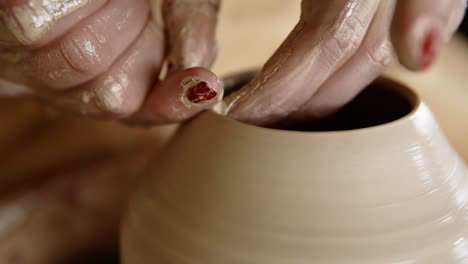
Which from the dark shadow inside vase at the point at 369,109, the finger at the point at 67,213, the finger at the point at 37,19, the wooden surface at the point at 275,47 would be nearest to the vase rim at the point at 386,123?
the dark shadow inside vase at the point at 369,109

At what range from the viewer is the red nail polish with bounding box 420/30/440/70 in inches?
34.6

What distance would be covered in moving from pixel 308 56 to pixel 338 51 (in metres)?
0.05

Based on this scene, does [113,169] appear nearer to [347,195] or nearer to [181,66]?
[181,66]

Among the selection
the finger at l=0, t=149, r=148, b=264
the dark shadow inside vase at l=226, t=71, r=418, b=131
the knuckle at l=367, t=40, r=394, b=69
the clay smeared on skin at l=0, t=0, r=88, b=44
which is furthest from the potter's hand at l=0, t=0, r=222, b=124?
the finger at l=0, t=149, r=148, b=264

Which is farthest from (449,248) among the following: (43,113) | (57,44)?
(43,113)

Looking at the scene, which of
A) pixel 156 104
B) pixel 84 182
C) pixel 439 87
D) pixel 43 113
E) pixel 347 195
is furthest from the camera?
pixel 439 87

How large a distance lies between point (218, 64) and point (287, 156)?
1303mm

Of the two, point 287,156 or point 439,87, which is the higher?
point 287,156

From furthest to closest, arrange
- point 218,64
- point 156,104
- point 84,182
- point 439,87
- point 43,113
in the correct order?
point 218,64 < point 439,87 < point 43,113 < point 84,182 < point 156,104

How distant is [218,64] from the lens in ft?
6.77

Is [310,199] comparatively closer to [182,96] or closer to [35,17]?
[182,96]

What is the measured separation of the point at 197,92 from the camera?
0.83m

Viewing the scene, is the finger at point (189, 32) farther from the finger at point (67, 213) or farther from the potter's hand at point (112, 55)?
the finger at point (67, 213)

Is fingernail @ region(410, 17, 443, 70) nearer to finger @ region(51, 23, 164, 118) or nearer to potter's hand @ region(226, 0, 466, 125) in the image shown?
potter's hand @ region(226, 0, 466, 125)
